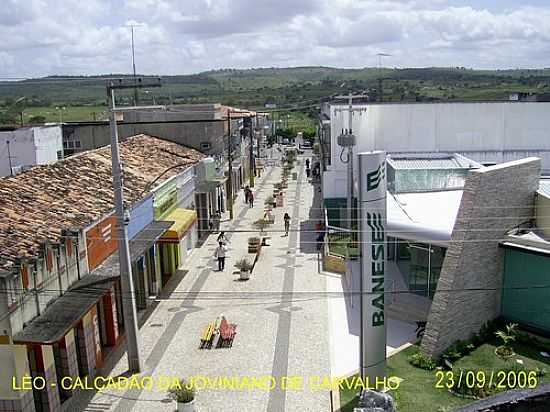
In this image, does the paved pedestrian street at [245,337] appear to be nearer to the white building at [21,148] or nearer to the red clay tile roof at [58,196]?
the red clay tile roof at [58,196]

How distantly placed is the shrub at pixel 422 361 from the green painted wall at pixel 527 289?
361cm

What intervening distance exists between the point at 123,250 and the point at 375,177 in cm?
662

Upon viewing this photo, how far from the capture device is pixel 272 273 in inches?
1000

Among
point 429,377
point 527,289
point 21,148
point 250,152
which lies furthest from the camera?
point 250,152

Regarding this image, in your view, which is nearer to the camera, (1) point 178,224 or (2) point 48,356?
(2) point 48,356

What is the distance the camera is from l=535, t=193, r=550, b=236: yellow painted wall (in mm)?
17766

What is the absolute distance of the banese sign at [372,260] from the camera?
13.6 meters

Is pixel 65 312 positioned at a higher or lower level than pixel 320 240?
higher

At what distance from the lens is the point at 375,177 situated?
13.5 metres

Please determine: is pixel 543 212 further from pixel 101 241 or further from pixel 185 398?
pixel 101 241

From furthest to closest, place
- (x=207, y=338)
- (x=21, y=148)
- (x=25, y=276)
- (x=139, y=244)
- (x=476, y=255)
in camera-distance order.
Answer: (x=21, y=148), (x=139, y=244), (x=207, y=338), (x=476, y=255), (x=25, y=276)

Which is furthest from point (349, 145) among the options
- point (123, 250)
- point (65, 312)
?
point (65, 312)

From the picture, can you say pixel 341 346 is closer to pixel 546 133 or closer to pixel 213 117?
pixel 213 117

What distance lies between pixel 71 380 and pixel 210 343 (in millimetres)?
4386
